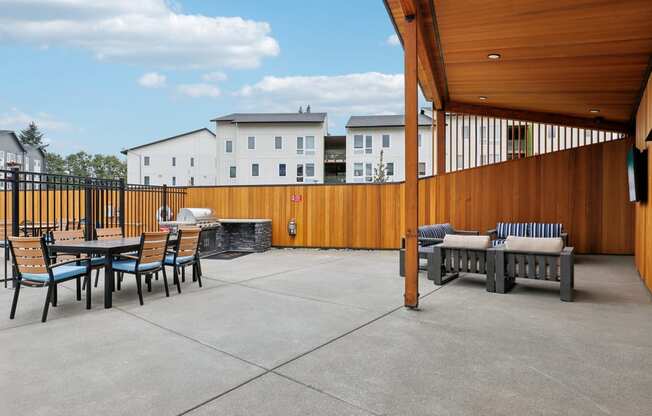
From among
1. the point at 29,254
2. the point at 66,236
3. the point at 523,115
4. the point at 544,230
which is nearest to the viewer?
the point at 29,254

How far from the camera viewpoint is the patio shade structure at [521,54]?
3984 millimetres

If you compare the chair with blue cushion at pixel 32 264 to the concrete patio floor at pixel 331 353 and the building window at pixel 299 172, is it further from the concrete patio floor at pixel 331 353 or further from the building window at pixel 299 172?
the building window at pixel 299 172

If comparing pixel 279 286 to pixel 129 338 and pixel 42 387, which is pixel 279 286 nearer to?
pixel 129 338

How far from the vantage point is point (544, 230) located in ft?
25.8

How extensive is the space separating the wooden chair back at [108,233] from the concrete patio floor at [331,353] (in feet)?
3.48

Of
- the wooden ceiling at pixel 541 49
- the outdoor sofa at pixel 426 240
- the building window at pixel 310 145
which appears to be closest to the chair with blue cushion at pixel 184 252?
the outdoor sofa at pixel 426 240

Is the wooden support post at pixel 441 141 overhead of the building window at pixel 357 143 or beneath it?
beneath

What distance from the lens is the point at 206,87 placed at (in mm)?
47781

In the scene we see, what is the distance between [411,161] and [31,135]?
68.6 m

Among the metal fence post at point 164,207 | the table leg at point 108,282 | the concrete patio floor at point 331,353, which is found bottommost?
the concrete patio floor at point 331,353

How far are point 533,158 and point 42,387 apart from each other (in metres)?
9.49

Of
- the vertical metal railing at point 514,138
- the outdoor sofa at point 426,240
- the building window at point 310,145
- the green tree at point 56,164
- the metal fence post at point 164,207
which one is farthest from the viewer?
the green tree at point 56,164

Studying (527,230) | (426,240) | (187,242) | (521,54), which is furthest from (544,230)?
(187,242)

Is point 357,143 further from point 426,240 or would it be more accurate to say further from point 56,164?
point 56,164
